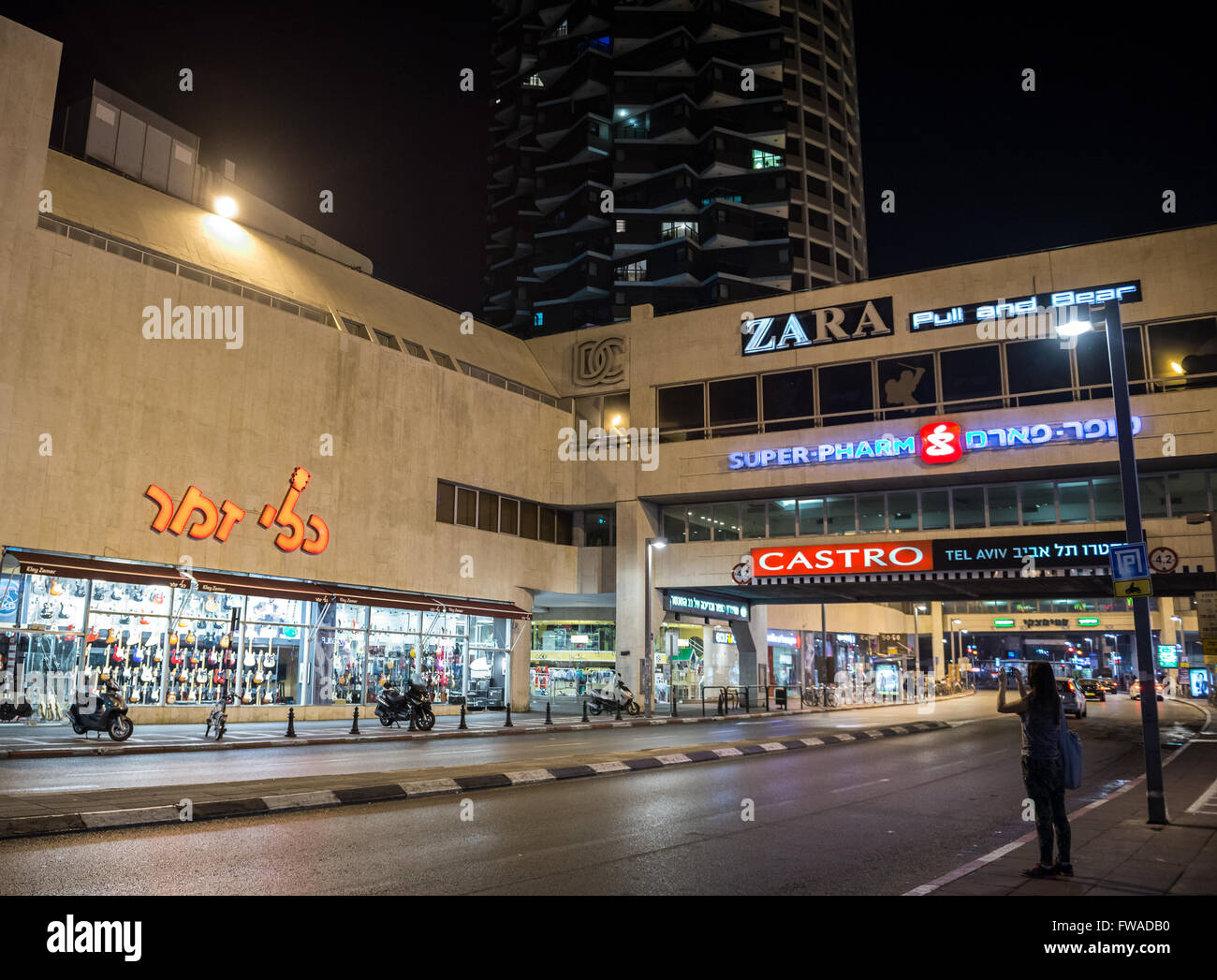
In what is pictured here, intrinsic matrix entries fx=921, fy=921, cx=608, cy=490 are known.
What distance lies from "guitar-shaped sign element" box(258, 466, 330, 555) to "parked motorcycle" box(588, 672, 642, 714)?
38.9 ft

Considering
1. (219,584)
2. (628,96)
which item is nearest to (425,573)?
(219,584)

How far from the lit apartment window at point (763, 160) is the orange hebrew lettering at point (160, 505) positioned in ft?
244

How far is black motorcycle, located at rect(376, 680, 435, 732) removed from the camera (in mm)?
26125

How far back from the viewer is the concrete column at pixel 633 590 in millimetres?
38812

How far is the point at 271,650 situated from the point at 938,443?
952 inches

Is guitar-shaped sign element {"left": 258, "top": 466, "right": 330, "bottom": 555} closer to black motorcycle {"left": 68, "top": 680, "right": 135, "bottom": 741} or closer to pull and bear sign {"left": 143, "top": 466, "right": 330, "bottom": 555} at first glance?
pull and bear sign {"left": 143, "top": 466, "right": 330, "bottom": 555}

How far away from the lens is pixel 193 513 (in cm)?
2644

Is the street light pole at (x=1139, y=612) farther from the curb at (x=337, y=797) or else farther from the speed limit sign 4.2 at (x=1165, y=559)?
the speed limit sign 4.2 at (x=1165, y=559)

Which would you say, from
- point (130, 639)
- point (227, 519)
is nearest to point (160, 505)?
point (227, 519)

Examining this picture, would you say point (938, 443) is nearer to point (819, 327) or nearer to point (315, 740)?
point (819, 327)

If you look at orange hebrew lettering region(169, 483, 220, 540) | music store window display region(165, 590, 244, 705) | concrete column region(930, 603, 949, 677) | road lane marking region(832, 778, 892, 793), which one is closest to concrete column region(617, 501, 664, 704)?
music store window display region(165, 590, 244, 705)

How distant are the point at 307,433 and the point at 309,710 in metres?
8.90

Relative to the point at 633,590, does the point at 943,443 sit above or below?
above
